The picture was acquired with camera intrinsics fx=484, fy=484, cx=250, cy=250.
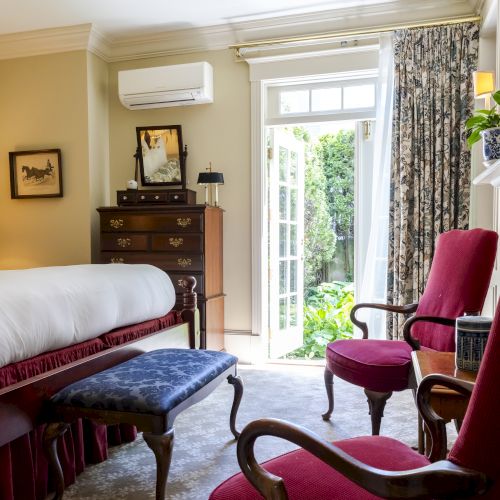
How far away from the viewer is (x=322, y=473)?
1.16 m

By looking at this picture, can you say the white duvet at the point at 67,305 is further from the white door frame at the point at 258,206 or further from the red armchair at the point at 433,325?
the white door frame at the point at 258,206

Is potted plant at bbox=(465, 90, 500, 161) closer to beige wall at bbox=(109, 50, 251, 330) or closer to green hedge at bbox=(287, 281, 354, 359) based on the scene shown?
beige wall at bbox=(109, 50, 251, 330)

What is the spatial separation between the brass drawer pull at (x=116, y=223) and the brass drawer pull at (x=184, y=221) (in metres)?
0.56

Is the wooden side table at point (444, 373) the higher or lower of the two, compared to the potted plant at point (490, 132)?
lower

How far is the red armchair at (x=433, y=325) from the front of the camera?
226 cm

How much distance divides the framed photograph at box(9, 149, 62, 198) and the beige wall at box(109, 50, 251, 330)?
123cm

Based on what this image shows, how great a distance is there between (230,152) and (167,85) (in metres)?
0.80

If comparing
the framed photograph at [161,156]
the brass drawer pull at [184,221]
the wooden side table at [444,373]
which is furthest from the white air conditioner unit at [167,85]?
the wooden side table at [444,373]

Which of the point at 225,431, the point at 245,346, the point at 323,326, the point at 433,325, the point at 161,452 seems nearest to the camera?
the point at 161,452

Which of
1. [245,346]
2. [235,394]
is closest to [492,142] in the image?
[235,394]

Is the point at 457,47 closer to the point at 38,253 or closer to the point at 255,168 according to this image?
the point at 255,168

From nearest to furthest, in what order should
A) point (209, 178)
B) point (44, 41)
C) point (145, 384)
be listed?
point (145, 384)
point (209, 178)
point (44, 41)

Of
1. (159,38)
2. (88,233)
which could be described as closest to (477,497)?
(88,233)

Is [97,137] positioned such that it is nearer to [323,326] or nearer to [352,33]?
[352,33]
